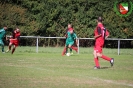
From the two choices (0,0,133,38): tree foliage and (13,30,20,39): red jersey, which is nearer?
(13,30,20,39): red jersey

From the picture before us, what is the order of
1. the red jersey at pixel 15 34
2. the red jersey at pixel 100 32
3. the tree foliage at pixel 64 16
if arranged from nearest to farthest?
1. the red jersey at pixel 100 32
2. the red jersey at pixel 15 34
3. the tree foliage at pixel 64 16

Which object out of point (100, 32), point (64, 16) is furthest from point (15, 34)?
point (64, 16)

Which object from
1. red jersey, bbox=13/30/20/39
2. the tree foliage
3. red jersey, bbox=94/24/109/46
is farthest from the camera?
the tree foliage

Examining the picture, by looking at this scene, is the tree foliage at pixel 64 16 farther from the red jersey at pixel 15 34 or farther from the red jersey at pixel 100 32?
the red jersey at pixel 100 32

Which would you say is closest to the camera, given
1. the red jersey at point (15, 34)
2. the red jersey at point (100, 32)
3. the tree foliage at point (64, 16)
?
the red jersey at point (100, 32)

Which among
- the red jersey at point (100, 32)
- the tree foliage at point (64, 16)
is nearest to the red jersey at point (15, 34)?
the red jersey at point (100, 32)

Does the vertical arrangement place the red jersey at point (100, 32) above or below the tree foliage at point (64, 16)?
below

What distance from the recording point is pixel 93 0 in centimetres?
5494

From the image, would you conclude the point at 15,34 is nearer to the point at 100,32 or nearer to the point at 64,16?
the point at 100,32

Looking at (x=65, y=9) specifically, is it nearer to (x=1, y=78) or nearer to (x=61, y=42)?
(x=61, y=42)

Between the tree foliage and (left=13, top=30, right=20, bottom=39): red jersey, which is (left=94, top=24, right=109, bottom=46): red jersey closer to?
(left=13, top=30, right=20, bottom=39): red jersey

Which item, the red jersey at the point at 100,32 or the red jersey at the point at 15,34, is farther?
the red jersey at the point at 15,34

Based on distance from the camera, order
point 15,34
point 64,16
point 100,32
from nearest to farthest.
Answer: point 100,32, point 15,34, point 64,16

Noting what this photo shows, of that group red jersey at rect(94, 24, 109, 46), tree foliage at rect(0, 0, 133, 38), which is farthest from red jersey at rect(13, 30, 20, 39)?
tree foliage at rect(0, 0, 133, 38)
